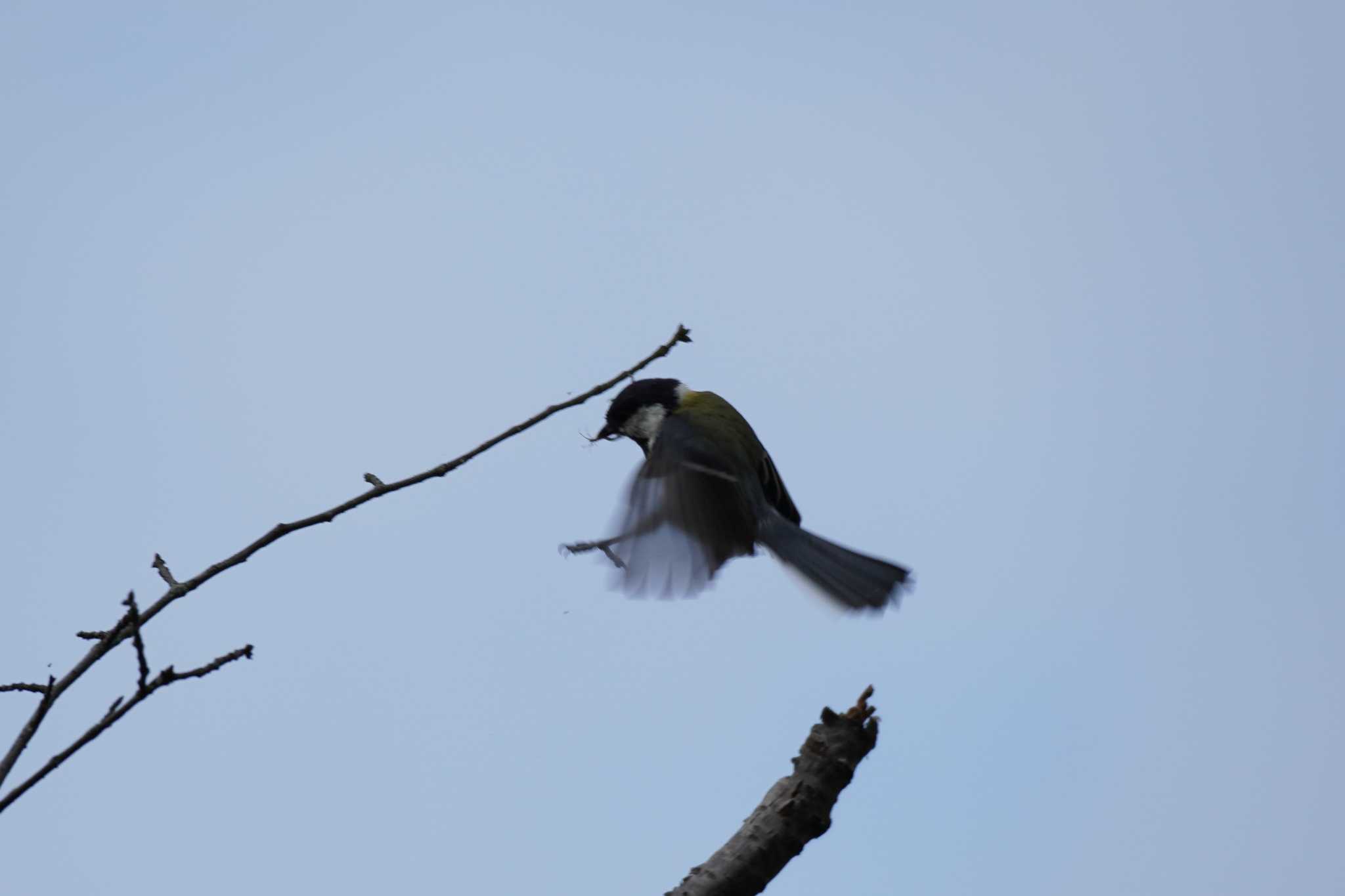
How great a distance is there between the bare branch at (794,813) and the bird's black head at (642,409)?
3447mm

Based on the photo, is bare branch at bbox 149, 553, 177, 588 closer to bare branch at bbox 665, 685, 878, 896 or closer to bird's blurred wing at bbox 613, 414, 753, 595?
bare branch at bbox 665, 685, 878, 896

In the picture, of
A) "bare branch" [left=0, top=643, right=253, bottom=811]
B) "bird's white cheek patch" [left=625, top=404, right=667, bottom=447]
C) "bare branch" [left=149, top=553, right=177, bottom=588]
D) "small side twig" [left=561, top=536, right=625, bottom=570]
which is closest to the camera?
"bare branch" [left=0, top=643, right=253, bottom=811]

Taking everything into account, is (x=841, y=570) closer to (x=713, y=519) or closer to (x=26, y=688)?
(x=713, y=519)

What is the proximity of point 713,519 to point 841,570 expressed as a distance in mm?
554

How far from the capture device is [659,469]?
494 centimetres

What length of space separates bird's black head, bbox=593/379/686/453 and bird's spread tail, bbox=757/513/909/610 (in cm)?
125

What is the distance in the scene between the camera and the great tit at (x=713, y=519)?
4.41 metres

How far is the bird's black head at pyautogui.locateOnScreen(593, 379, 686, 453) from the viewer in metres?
6.16

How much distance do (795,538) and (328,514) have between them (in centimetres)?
299

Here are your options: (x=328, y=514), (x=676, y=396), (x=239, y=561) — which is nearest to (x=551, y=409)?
(x=328, y=514)

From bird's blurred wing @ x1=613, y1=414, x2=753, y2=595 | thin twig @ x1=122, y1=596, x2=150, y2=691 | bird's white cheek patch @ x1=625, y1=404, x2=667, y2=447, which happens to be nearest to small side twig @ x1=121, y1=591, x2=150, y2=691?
thin twig @ x1=122, y1=596, x2=150, y2=691

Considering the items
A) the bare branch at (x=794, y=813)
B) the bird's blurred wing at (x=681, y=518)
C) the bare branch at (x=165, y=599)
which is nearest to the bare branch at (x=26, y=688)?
the bare branch at (x=165, y=599)

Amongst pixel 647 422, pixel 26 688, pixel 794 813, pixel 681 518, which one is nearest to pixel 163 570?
pixel 26 688

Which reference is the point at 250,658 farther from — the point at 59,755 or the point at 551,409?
the point at 551,409
